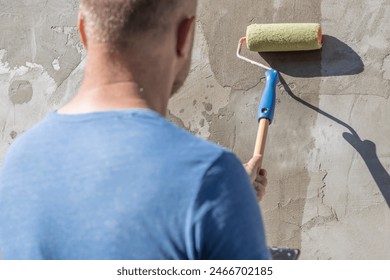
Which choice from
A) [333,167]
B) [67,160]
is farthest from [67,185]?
[333,167]

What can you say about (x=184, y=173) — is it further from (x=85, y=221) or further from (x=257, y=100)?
(x=257, y=100)

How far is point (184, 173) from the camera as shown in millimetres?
858

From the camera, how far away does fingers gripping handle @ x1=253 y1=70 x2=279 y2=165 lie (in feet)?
7.18

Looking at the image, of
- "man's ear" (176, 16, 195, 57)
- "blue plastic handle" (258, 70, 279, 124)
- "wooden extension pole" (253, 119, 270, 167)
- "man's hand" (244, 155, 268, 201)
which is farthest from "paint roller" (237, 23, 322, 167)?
"man's ear" (176, 16, 195, 57)

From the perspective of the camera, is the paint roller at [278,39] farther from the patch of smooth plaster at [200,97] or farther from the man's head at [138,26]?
the man's head at [138,26]

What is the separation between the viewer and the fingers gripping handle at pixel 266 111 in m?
2.19

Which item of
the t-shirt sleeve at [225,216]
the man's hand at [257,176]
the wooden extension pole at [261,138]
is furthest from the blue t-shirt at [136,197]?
the wooden extension pole at [261,138]

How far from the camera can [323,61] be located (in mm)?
2598

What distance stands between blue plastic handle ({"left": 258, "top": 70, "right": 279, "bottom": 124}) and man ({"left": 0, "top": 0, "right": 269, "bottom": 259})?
4.40ft

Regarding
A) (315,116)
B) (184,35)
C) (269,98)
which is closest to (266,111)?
(269,98)

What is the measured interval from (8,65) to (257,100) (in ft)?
4.24

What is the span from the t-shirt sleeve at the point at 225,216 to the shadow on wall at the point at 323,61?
1799mm

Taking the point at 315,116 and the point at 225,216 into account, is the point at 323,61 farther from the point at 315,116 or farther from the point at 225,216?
the point at 225,216

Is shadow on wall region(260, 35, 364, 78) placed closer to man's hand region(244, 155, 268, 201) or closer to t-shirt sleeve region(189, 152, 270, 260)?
man's hand region(244, 155, 268, 201)
